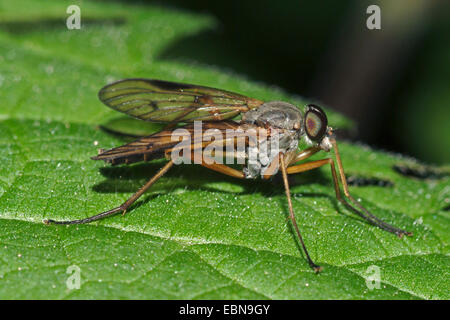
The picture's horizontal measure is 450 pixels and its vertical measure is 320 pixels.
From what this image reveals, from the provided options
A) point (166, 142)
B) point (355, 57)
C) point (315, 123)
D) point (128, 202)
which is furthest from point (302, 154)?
point (355, 57)

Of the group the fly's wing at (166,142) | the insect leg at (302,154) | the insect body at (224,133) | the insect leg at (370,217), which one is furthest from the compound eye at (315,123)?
the fly's wing at (166,142)

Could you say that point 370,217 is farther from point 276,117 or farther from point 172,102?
point 172,102

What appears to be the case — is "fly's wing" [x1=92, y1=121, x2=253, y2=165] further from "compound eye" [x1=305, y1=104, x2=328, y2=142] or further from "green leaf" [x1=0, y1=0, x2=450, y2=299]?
"compound eye" [x1=305, y1=104, x2=328, y2=142]

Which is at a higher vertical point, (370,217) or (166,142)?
(166,142)

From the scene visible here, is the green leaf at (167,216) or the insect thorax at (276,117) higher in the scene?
the insect thorax at (276,117)

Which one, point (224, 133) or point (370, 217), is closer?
point (224, 133)

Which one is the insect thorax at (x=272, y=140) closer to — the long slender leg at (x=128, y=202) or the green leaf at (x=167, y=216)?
the green leaf at (x=167, y=216)
